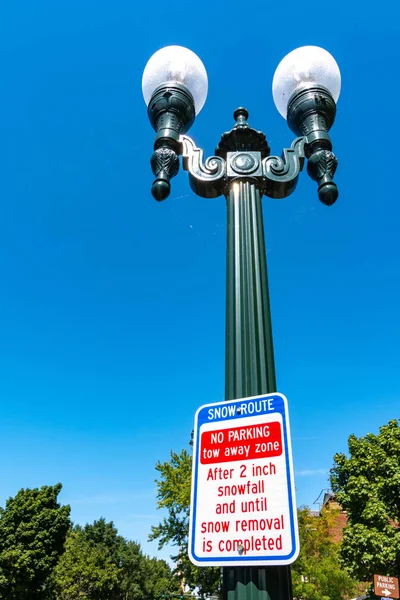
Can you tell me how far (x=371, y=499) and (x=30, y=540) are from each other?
24558 millimetres

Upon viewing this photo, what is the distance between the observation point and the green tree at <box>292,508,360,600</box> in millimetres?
23422

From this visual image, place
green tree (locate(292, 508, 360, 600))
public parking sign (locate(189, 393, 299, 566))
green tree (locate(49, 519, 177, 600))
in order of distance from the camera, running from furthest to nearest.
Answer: green tree (locate(49, 519, 177, 600)) < green tree (locate(292, 508, 360, 600)) < public parking sign (locate(189, 393, 299, 566))

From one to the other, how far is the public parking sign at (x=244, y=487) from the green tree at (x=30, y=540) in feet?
110

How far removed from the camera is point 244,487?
209 centimetres

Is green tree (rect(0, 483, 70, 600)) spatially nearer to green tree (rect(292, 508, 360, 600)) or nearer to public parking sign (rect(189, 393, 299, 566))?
green tree (rect(292, 508, 360, 600))

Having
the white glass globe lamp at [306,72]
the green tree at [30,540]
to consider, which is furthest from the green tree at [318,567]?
the white glass globe lamp at [306,72]

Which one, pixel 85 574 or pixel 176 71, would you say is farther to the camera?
pixel 85 574

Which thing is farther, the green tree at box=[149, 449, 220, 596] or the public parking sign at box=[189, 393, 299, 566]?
the green tree at box=[149, 449, 220, 596]

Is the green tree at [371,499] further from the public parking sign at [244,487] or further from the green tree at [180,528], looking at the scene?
the public parking sign at [244,487]

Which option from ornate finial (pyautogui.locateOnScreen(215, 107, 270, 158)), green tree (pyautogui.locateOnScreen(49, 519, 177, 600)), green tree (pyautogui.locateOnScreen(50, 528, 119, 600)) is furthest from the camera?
green tree (pyautogui.locateOnScreen(49, 519, 177, 600))

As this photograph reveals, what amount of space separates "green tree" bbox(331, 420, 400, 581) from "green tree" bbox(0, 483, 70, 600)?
21.7m

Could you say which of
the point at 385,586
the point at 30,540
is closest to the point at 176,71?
the point at 385,586

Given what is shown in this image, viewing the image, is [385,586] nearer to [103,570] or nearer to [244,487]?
[244,487]

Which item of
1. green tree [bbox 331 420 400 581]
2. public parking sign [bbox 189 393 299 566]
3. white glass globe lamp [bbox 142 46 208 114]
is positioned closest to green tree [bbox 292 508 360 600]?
green tree [bbox 331 420 400 581]
